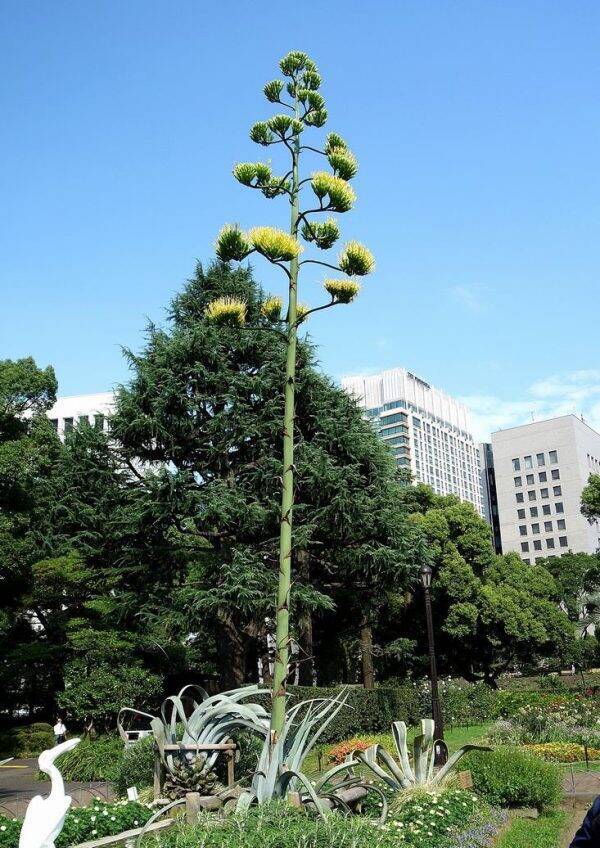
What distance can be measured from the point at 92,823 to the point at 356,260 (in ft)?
18.4

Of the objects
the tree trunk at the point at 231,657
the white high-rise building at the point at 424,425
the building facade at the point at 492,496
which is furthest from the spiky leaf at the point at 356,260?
the white high-rise building at the point at 424,425

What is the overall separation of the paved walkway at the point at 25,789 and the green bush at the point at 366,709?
231 inches

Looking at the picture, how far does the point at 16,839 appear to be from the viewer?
21.9ft

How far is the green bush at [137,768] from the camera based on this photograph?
9992 millimetres

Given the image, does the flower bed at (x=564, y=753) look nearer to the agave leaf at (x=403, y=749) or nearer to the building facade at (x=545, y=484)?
the agave leaf at (x=403, y=749)

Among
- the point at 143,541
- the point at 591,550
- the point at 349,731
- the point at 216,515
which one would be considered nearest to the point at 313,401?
the point at 216,515

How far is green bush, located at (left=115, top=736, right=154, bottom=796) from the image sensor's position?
999 centimetres

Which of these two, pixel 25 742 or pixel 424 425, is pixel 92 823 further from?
pixel 424 425

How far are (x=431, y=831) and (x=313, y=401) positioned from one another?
15.5 metres

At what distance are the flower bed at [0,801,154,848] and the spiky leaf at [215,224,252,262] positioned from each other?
17.1 feet

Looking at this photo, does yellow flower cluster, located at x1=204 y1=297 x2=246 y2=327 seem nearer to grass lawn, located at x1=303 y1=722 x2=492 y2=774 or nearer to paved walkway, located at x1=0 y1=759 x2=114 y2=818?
paved walkway, located at x1=0 y1=759 x2=114 y2=818

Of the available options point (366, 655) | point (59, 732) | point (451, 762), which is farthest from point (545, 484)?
point (451, 762)

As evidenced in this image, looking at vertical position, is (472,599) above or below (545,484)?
below

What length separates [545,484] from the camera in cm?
8956
